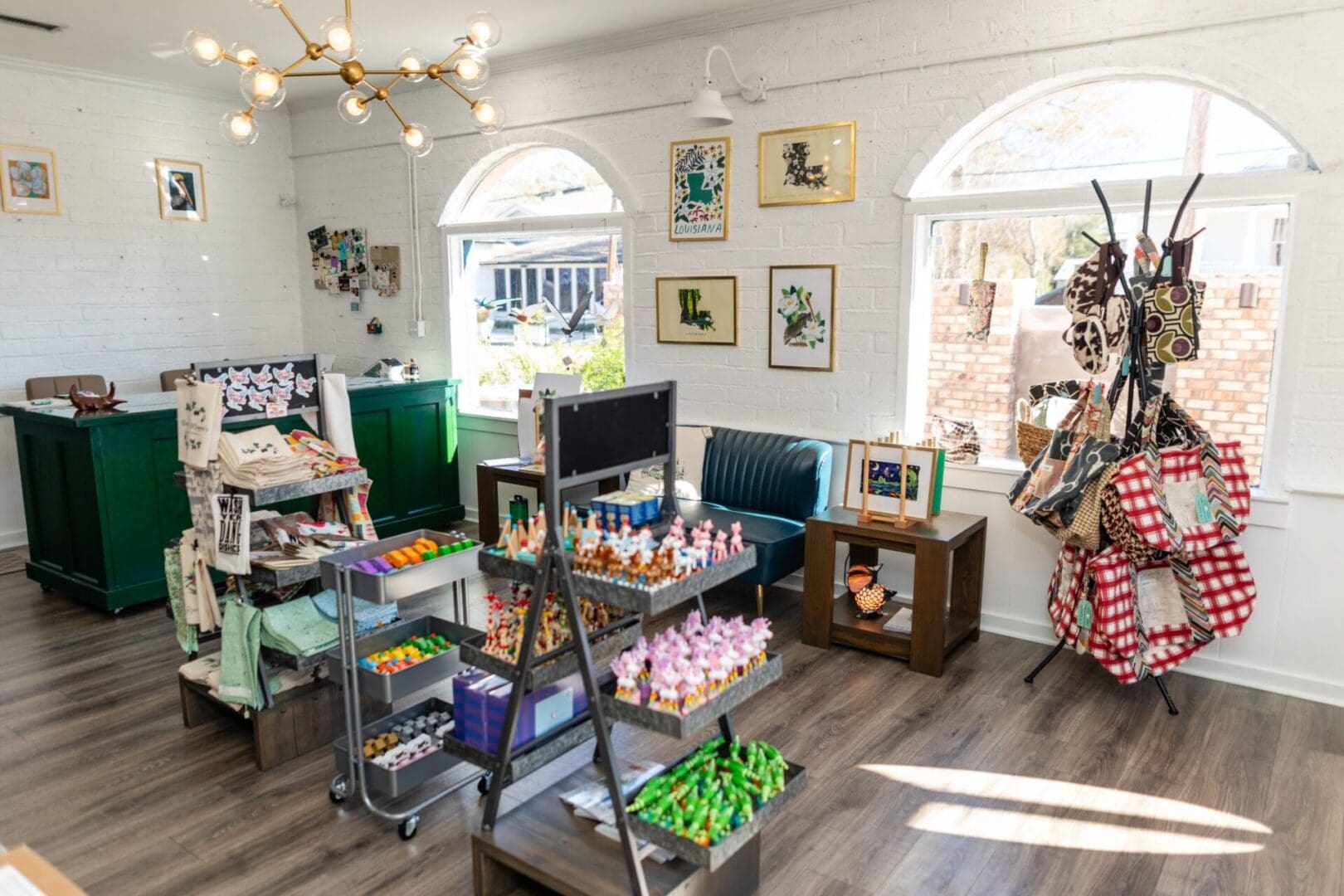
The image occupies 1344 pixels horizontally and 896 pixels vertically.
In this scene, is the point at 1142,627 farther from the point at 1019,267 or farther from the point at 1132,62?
the point at 1132,62

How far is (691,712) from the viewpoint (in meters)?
2.02

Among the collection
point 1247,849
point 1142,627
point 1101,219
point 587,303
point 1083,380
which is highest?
point 1101,219

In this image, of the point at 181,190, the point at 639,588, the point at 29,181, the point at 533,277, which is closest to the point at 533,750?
the point at 639,588

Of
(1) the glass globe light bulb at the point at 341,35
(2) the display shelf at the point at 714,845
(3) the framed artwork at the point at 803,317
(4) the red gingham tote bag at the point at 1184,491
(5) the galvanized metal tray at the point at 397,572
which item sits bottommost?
(2) the display shelf at the point at 714,845

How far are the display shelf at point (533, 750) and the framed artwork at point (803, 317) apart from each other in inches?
96.7

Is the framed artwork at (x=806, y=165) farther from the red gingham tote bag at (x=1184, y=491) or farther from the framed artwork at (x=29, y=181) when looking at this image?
the framed artwork at (x=29, y=181)

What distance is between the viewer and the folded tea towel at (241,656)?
2.95 m

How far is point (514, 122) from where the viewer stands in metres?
5.40

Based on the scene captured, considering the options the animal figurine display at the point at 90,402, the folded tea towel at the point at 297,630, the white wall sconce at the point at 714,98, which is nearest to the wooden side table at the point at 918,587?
the white wall sconce at the point at 714,98

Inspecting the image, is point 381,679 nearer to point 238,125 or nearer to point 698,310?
point 238,125

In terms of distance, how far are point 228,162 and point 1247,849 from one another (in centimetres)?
672

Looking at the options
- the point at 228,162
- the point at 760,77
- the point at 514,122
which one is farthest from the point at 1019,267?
the point at 228,162

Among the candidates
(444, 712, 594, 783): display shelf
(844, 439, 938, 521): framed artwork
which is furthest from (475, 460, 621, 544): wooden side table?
(444, 712, 594, 783): display shelf

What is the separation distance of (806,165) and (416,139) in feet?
6.11
